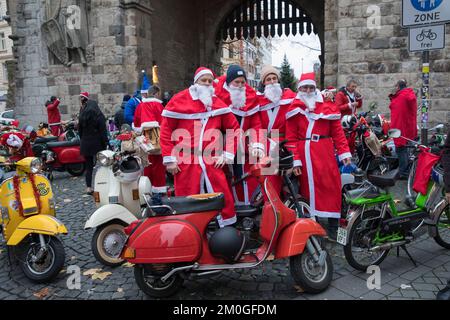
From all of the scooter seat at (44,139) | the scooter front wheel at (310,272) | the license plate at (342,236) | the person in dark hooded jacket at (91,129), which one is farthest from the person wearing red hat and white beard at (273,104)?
the scooter seat at (44,139)

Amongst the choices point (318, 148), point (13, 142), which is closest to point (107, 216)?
point (13, 142)

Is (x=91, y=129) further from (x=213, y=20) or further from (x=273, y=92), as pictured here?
(x=213, y=20)

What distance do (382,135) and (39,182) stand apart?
587 centimetres

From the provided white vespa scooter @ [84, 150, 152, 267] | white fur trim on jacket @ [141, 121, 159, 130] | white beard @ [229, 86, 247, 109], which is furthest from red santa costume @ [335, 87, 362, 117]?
white vespa scooter @ [84, 150, 152, 267]

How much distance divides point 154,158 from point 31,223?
225cm

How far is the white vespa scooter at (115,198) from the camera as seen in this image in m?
4.10

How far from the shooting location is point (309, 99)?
430 cm

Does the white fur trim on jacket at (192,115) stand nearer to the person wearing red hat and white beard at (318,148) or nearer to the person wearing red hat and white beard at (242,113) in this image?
the person wearing red hat and white beard at (242,113)

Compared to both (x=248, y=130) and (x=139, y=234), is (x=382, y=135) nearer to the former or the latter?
(x=248, y=130)

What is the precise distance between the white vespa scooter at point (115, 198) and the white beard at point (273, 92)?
167 centimetres

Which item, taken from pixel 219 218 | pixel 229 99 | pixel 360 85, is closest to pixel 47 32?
pixel 360 85

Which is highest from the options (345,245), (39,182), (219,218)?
(39,182)

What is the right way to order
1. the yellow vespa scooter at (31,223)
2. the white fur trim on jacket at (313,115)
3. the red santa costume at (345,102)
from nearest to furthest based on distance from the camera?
the yellow vespa scooter at (31,223) → the white fur trim on jacket at (313,115) → the red santa costume at (345,102)

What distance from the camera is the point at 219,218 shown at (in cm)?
360
